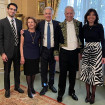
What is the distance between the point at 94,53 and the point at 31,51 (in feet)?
3.14

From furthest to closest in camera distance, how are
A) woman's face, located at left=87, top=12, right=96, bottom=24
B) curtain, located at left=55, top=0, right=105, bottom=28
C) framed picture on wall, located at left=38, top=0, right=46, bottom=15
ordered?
framed picture on wall, located at left=38, top=0, right=46, bottom=15 → curtain, located at left=55, top=0, right=105, bottom=28 → woman's face, located at left=87, top=12, right=96, bottom=24

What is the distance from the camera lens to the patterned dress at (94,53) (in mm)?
2137

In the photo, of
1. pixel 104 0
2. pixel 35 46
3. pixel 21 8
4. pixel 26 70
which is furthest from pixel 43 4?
pixel 26 70

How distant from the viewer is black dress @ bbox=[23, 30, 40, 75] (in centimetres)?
229

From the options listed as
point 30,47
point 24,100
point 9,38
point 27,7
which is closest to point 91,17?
point 30,47

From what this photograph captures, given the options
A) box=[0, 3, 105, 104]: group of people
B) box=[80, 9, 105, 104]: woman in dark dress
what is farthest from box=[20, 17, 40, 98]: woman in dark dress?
box=[80, 9, 105, 104]: woman in dark dress

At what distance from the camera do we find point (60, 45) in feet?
7.36

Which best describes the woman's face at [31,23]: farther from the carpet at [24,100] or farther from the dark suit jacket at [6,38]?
the carpet at [24,100]

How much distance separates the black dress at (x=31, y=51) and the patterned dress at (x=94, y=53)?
78 centimetres

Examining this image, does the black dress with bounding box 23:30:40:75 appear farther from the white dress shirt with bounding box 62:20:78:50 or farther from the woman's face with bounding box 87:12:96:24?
the woman's face with bounding box 87:12:96:24

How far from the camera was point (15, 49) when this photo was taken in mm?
2396

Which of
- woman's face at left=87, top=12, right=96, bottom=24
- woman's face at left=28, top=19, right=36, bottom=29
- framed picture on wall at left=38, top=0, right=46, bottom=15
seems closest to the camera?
woman's face at left=87, top=12, right=96, bottom=24

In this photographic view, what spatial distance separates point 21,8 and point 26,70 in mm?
2178

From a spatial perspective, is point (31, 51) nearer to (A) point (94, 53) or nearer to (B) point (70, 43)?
(B) point (70, 43)
